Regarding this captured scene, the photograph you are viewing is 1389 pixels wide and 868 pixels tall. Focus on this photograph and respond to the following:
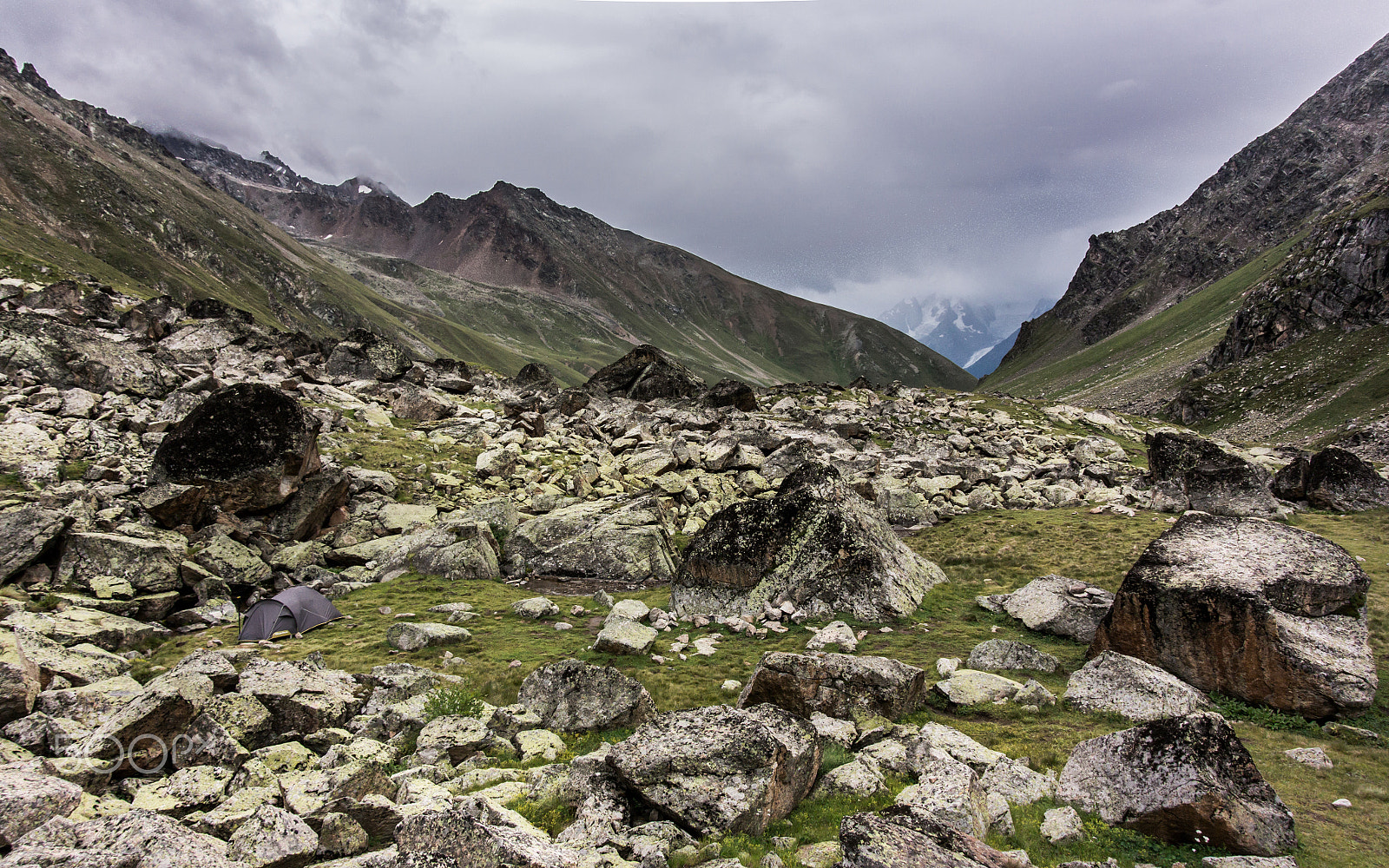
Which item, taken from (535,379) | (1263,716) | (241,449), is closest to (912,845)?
(1263,716)

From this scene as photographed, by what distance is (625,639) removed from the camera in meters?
20.3

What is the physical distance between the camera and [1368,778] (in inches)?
435

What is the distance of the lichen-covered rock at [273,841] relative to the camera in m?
8.23

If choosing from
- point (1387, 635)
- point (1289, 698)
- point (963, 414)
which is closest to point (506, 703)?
point (1289, 698)

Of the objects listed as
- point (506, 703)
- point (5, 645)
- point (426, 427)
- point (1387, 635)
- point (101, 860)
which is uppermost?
point (426, 427)

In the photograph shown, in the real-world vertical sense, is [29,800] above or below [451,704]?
above

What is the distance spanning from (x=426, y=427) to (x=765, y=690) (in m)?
43.7

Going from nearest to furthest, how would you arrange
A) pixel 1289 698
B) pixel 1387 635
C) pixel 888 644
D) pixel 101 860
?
pixel 101 860
pixel 1289 698
pixel 1387 635
pixel 888 644

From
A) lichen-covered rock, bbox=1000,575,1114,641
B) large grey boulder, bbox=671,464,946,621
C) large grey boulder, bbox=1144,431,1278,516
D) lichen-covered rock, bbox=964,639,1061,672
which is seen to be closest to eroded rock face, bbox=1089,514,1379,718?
lichen-covered rock, bbox=964,639,1061,672

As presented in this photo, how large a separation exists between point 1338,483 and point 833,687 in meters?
38.5

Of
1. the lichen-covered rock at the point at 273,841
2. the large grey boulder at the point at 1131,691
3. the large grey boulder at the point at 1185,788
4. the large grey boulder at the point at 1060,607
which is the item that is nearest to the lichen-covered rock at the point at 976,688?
the large grey boulder at the point at 1131,691

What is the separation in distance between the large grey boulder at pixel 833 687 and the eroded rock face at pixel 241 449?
28.1 meters

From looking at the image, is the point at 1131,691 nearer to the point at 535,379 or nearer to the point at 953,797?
the point at 953,797

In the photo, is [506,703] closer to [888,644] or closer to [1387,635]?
[888,644]
